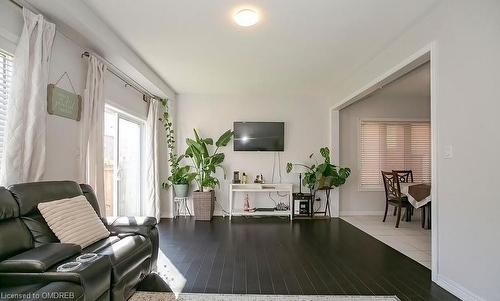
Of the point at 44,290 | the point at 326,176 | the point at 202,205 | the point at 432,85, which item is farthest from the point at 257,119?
the point at 44,290

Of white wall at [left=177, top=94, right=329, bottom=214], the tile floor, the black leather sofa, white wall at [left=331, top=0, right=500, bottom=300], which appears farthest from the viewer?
white wall at [left=177, top=94, right=329, bottom=214]

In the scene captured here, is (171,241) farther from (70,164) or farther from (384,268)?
(384,268)

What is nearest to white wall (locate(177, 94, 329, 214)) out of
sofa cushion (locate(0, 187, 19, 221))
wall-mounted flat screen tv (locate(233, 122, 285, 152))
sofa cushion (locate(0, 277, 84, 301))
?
wall-mounted flat screen tv (locate(233, 122, 285, 152))

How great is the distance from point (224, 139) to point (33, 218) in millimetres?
3822

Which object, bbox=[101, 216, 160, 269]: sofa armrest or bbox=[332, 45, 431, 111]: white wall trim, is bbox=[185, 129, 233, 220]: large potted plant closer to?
bbox=[101, 216, 160, 269]: sofa armrest

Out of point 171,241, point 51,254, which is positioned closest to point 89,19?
point 51,254

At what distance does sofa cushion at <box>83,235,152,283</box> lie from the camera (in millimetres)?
1818

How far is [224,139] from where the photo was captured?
18.0 ft

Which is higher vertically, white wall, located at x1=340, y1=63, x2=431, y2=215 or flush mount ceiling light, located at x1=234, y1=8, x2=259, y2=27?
flush mount ceiling light, located at x1=234, y1=8, x2=259, y2=27

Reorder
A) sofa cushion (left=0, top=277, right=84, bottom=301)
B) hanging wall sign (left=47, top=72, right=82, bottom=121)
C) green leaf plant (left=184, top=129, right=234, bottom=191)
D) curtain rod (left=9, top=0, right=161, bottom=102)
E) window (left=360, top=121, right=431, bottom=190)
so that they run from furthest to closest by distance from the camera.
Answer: window (left=360, top=121, right=431, bottom=190), green leaf plant (left=184, top=129, right=234, bottom=191), curtain rod (left=9, top=0, right=161, bottom=102), hanging wall sign (left=47, top=72, right=82, bottom=121), sofa cushion (left=0, top=277, right=84, bottom=301)

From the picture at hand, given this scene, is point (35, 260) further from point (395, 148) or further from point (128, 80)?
point (395, 148)

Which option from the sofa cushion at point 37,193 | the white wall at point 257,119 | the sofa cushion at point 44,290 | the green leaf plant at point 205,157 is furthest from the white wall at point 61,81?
the white wall at point 257,119

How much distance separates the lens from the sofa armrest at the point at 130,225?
7.98 ft

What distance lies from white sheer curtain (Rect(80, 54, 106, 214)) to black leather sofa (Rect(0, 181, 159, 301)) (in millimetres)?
543
